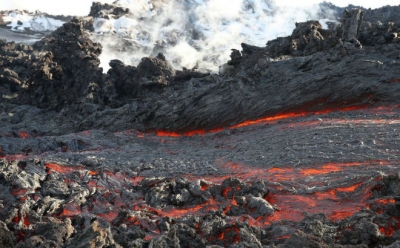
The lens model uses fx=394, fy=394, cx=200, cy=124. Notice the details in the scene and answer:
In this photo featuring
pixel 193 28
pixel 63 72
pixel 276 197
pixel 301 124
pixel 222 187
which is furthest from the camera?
pixel 193 28

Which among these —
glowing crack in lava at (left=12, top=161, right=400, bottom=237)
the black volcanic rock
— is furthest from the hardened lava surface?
the black volcanic rock

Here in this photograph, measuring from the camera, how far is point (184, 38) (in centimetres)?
6850

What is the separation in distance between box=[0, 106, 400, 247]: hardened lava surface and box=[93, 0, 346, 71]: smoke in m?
32.2

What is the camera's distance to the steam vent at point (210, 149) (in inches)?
321

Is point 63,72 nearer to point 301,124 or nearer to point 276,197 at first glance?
point 301,124

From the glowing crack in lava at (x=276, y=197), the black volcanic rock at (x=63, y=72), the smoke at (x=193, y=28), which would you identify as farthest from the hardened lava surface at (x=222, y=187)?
the smoke at (x=193, y=28)

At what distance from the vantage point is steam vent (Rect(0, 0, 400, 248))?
8164 millimetres

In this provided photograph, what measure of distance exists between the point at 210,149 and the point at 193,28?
61519 millimetres

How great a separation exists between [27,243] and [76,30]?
26439mm

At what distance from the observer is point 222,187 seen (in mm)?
11195

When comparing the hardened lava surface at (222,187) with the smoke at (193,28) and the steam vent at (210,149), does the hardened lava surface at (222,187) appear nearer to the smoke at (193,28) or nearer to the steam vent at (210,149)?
the steam vent at (210,149)

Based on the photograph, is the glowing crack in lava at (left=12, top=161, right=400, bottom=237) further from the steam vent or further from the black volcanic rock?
the black volcanic rock

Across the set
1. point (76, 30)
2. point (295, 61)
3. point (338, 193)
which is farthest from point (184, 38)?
point (338, 193)

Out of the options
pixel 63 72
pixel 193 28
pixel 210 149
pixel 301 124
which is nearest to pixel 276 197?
pixel 210 149
